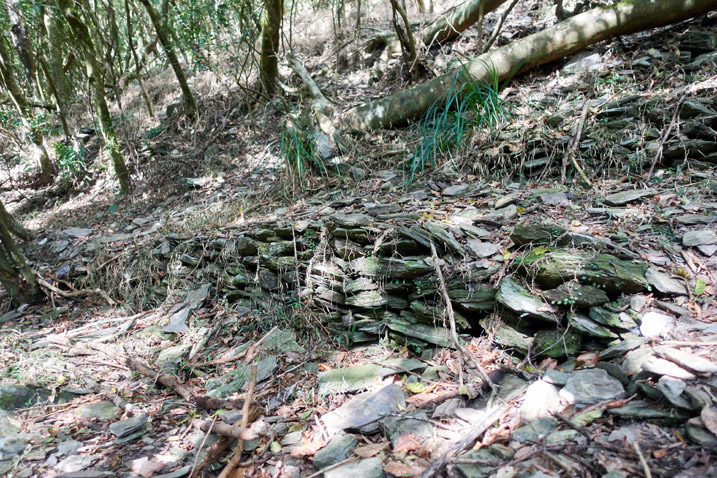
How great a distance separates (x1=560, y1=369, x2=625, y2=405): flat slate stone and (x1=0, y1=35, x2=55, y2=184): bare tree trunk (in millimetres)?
8052

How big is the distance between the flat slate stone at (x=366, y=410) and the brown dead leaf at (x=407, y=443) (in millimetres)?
155

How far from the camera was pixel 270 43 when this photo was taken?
19.4ft

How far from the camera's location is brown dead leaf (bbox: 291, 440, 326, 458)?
1927 millimetres

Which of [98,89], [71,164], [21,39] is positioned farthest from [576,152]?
[21,39]

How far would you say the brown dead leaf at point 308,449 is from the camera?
1.93 metres

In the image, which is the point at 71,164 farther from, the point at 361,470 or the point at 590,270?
the point at 590,270

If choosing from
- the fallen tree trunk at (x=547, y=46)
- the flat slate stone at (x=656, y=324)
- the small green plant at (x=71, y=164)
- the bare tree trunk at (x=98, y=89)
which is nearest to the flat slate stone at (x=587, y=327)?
the flat slate stone at (x=656, y=324)

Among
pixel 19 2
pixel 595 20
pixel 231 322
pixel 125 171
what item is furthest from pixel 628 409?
pixel 19 2

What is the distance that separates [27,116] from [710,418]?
29.4ft

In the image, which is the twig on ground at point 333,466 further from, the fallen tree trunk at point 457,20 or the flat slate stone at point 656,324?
the fallen tree trunk at point 457,20

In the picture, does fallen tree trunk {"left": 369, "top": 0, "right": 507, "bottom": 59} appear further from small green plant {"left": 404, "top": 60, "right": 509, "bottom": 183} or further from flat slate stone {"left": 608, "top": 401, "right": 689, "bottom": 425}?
flat slate stone {"left": 608, "top": 401, "right": 689, "bottom": 425}

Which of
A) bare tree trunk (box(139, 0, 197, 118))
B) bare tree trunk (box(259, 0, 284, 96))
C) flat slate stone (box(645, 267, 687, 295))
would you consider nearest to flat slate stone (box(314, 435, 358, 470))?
flat slate stone (box(645, 267, 687, 295))

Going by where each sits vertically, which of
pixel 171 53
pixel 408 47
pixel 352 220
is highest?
pixel 171 53

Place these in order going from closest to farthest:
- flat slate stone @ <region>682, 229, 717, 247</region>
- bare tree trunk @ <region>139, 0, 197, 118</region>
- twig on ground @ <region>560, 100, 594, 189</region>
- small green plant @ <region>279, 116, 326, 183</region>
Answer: flat slate stone @ <region>682, 229, 717, 247</region> < twig on ground @ <region>560, 100, 594, 189</region> < small green plant @ <region>279, 116, 326, 183</region> < bare tree trunk @ <region>139, 0, 197, 118</region>
